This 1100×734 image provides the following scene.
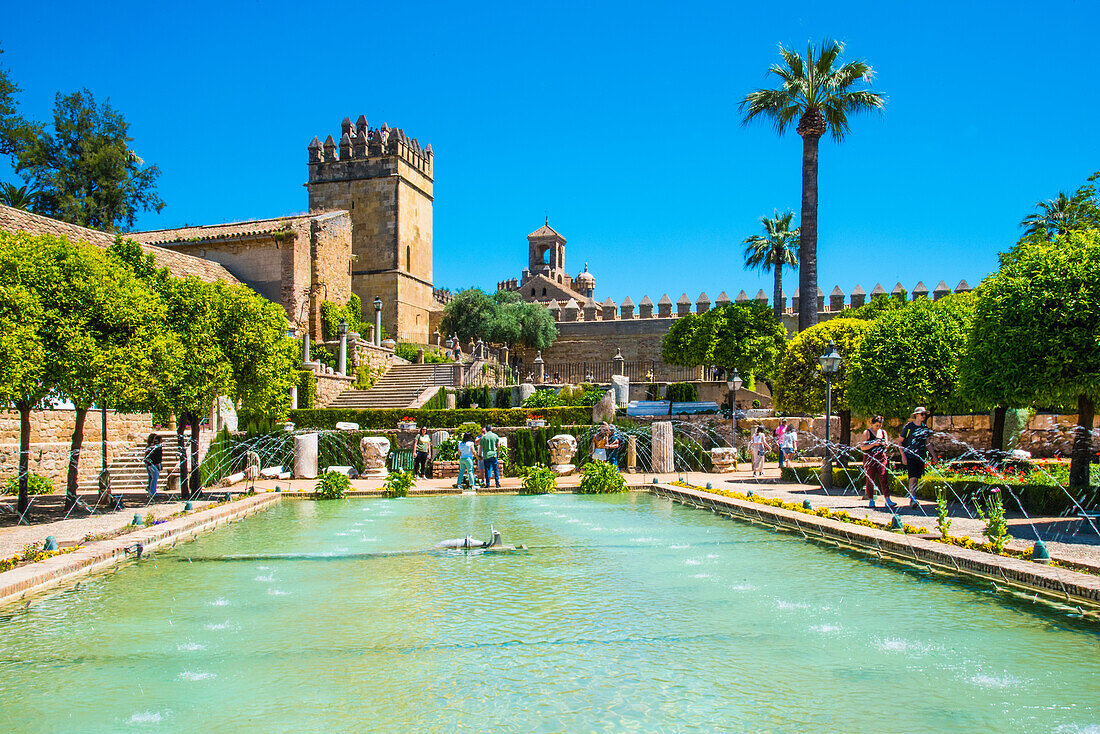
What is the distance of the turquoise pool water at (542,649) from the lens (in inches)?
158

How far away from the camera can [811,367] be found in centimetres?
1744


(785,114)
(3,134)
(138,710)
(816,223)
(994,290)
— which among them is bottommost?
(138,710)

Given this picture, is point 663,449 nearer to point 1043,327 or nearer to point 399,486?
point 399,486

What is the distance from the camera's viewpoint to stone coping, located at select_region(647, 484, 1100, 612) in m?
5.64

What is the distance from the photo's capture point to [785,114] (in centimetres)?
2281

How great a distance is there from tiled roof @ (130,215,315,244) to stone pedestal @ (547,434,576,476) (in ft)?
61.2

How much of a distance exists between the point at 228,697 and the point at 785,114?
73.4 feet

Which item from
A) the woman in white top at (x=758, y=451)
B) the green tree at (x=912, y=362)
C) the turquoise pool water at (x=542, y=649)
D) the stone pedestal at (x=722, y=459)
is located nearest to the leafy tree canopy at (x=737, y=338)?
the stone pedestal at (x=722, y=459)

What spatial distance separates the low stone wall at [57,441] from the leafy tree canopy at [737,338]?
2023 centimetres

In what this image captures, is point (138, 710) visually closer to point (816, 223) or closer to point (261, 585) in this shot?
point (261, 585)

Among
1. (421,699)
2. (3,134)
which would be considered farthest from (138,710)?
(3,134)

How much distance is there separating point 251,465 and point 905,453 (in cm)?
1275

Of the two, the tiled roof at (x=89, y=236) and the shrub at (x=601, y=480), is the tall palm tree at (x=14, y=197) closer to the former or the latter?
the tiled roof at (x=89, y=236)

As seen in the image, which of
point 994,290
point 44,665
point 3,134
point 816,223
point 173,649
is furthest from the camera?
point 3,134
